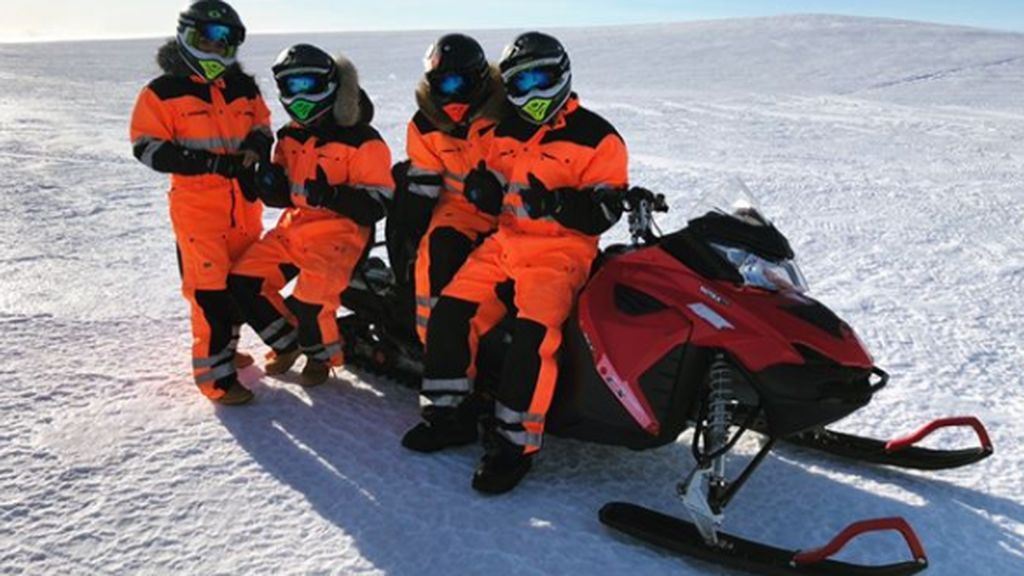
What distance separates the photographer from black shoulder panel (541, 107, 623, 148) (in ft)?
11.1

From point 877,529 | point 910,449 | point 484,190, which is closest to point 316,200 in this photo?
point 484,190

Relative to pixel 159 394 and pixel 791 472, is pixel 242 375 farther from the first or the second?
pixel 791 472

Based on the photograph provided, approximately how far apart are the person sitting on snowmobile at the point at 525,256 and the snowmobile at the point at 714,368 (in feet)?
0.40

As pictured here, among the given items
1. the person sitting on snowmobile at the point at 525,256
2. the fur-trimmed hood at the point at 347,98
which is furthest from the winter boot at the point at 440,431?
the fur-trimmed hood at the point at 347,98

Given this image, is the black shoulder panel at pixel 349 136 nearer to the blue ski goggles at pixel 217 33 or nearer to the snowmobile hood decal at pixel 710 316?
the blue ski goggles at pixel 217 33

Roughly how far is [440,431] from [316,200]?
45.1 inches

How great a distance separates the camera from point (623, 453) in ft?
11.8

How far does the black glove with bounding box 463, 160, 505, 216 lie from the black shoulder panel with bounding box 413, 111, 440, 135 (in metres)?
0.43

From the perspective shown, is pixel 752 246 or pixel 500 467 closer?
pixel 752 246

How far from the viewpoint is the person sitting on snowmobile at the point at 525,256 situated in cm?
328

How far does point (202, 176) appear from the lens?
3969 mm

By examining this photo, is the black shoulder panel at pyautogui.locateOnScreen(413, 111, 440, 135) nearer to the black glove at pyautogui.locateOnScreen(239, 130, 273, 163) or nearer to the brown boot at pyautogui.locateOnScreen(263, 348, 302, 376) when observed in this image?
the black glove at pyautogui.locateOnScreen(239, 130, 273, 163)

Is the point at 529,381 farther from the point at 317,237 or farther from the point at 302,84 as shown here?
the point at 302,84

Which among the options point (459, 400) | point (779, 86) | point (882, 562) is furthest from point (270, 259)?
point (779, 86)
